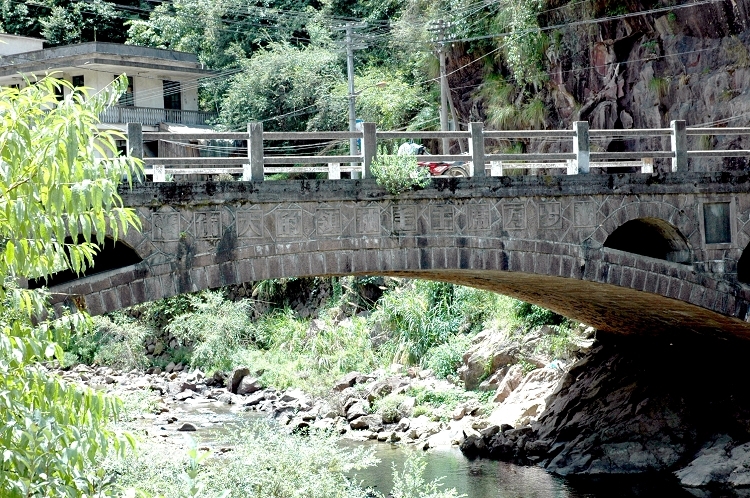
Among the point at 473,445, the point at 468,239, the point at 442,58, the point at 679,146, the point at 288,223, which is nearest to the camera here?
the point at 288,223

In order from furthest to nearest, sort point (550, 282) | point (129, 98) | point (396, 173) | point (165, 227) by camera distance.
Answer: point (129, 98) → point (550, 282) → point (396, 173) → point (165, 227)

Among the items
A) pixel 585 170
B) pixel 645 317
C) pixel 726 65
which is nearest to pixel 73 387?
pixel 585 170


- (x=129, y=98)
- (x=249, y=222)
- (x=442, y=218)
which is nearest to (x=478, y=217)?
(x=442, y=218)

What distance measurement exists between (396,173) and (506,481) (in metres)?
7.85

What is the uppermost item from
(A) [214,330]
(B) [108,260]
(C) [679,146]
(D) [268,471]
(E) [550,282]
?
(C) [679,146]

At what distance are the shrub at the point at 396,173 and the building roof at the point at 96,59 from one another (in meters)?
24.0

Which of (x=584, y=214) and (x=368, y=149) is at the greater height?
(x=368, y=149)

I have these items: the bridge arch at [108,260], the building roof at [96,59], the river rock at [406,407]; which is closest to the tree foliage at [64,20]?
the building roof at [96,59]

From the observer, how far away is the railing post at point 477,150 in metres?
17.6

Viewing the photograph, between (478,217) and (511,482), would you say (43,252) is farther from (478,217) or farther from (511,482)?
(511,482)

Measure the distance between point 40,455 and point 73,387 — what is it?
48 centimetres

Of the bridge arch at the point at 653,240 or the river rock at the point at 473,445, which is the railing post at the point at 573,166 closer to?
the bridge arch at the point at 653,240

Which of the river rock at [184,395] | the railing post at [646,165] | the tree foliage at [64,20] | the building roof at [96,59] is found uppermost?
the tree foliage at [64,20]

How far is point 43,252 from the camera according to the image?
7.02 m
